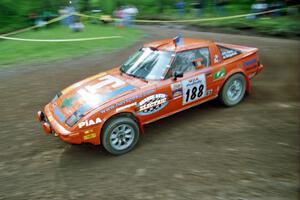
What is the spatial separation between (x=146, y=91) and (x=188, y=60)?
1.22 meters

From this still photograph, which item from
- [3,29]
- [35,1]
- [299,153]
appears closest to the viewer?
[299,153]

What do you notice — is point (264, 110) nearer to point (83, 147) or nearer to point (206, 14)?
point (83, 147)

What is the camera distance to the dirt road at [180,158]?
16.0ft

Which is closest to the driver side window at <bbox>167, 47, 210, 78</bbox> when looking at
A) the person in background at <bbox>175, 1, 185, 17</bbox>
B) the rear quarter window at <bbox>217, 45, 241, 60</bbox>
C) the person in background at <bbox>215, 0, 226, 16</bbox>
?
the rear quarter window at <bbox>217, 45, 241, 60</bbox>

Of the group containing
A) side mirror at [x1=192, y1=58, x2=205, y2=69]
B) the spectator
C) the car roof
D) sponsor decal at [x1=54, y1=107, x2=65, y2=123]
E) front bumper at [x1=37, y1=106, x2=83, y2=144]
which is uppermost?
the spectator

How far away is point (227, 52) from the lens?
733 cm

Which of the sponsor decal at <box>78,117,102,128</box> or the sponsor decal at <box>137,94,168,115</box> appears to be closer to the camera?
the sponsor decal at <box>78,117,102,128</box>

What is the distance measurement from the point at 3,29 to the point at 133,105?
50.2 feet

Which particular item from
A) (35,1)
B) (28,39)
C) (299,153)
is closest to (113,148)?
(299,153)

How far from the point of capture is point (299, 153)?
218 inches

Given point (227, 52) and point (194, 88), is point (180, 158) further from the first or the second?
point (227, 52)

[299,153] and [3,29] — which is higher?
[3,29]

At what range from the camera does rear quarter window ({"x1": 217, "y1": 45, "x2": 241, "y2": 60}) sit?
7.24 metres

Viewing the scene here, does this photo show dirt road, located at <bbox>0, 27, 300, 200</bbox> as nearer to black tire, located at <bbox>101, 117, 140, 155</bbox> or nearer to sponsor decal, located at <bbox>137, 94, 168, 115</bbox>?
black tire, located at <bbox>101, 117, 140, 155</bbox>
